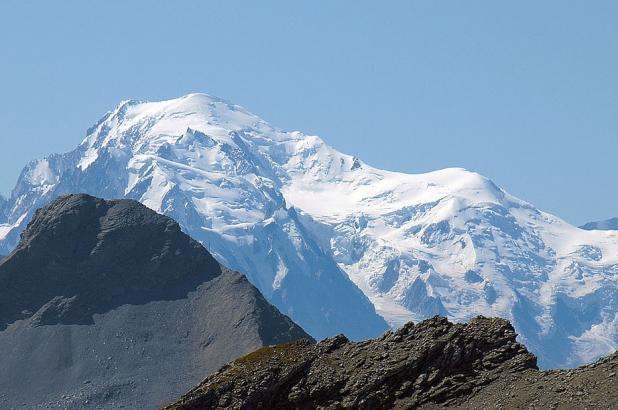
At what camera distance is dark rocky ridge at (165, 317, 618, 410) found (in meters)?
109

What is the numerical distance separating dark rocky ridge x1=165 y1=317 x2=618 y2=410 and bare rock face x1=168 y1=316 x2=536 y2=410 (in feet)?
0.23

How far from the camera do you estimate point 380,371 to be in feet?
365

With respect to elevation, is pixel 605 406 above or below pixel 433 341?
below

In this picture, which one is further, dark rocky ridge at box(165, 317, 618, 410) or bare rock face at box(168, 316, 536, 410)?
bare rock face at box(168, 316, 536, 410)

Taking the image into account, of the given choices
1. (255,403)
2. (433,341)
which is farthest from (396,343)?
(255,403)

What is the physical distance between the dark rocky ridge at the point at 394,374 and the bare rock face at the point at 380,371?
69 mm

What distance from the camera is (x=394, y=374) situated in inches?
4375

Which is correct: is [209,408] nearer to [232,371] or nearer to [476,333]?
[232,371]

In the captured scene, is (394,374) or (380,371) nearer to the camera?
(394,374)

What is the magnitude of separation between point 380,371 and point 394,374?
3.35 ft

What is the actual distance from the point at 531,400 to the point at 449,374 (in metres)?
8.74

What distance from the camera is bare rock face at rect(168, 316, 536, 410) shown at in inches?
4328

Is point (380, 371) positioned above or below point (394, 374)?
above

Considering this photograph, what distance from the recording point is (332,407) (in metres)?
110
